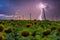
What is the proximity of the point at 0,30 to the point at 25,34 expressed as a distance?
67 centimetres

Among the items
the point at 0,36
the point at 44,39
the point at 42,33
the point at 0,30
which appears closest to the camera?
the point at 44,39

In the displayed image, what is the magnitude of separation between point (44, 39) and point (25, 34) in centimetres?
42

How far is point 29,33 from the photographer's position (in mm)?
2822

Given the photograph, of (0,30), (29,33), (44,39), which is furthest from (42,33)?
(0,30)

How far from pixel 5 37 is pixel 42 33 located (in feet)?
1.90

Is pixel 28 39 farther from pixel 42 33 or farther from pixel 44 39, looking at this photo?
pixel 42 33

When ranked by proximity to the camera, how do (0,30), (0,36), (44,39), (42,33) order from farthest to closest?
(0,30)
(42,33)
(0,36)
(44,39)

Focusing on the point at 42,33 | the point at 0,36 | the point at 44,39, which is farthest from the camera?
the point at 42,33

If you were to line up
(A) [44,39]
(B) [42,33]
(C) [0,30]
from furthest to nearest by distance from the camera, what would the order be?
(C) [0,30] < (B) [42,33] < (A) [44,39]

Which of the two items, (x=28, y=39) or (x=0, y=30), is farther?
(x=0, y=30)

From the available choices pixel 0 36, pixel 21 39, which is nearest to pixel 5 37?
pixel 0 36

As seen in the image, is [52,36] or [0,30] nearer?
[52,36]

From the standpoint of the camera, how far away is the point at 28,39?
2459 mm

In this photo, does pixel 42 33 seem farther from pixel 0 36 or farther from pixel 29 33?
pixel 0 36
